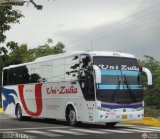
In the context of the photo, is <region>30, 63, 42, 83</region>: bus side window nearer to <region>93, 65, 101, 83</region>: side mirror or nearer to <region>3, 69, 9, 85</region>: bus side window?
<region>3, 69, 9, 85</region>: bus side window

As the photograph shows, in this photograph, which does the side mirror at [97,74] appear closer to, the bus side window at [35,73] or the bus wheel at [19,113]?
the bus side window at [35,73]

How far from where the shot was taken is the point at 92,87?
22359 mm

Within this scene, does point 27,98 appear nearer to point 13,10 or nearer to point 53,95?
point 53,95

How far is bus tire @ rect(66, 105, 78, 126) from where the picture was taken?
78.5ft

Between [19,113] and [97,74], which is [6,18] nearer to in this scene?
[97,74]

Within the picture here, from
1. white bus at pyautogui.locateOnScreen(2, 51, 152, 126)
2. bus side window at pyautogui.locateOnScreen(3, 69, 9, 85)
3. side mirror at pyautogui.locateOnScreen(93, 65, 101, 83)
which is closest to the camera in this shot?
side mirror at pyautogui.locateOnScreen(93, 65, 101, 83)

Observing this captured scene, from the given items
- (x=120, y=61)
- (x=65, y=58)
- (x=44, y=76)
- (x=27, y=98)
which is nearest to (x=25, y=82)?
(x=27, y=98)

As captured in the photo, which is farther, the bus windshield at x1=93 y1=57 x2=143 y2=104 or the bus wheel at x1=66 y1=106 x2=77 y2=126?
the bus wheel at x1=66 y1=106 x2=77 y2=126

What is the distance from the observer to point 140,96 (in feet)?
76.9

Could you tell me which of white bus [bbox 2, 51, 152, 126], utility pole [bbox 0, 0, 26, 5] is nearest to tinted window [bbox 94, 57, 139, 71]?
white bus [bbox 2, 51, 152, 126]

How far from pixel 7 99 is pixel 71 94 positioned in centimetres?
925

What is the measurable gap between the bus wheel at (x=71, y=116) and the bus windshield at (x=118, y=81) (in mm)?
2303

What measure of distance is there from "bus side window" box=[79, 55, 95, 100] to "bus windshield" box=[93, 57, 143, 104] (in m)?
0.36

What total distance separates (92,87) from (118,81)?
129 centimetres
